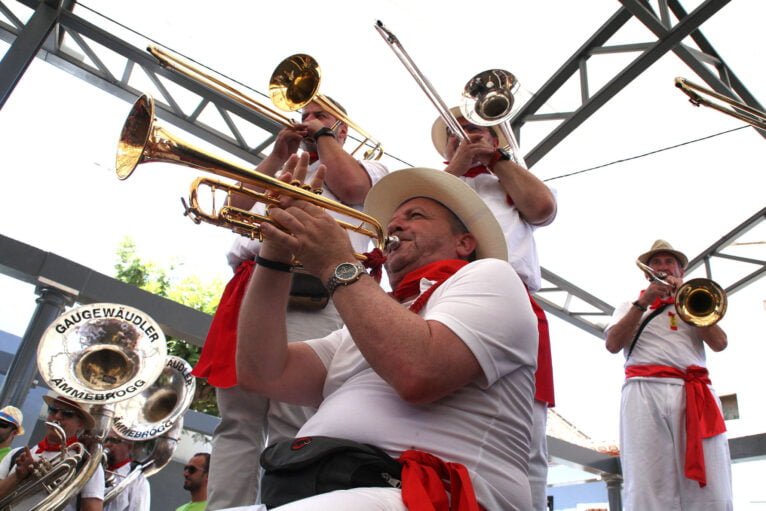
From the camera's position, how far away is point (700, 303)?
4285 mm

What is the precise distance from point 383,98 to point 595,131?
7.33 feet

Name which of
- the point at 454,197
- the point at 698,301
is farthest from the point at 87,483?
the point at 698,301

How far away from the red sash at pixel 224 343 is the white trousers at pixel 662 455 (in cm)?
242

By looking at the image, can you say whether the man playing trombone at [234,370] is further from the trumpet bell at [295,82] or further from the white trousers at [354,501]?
the white trousers at [354,501]

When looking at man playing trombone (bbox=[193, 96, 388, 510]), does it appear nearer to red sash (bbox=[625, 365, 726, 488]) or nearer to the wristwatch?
the wristwatch

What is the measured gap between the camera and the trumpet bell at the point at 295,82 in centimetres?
368

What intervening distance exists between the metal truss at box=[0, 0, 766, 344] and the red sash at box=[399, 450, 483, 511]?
17.8 ft

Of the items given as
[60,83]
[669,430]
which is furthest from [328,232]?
[60,83]

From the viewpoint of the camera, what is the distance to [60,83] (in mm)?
8492

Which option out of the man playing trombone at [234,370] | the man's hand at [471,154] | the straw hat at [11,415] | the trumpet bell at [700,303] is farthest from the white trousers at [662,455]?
the straw hat at [11,415]

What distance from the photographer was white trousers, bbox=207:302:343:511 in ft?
7.91

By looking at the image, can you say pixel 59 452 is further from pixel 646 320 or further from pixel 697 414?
pixel 697 414

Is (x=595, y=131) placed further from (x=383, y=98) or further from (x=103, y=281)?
(x=103, y=281)

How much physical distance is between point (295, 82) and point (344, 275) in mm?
2466
